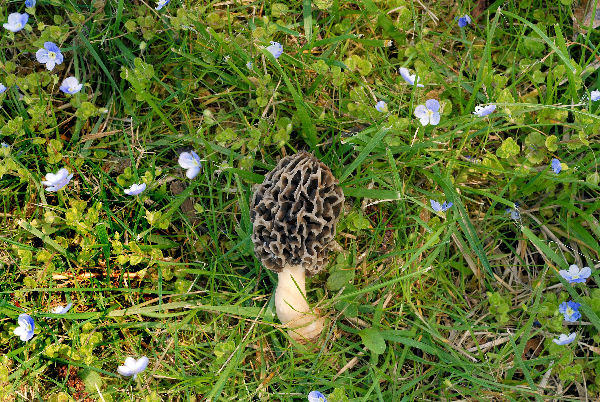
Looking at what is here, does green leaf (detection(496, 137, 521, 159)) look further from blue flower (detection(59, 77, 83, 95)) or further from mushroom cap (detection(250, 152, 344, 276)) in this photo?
blue flower (detection(59, 77, 83, 95))

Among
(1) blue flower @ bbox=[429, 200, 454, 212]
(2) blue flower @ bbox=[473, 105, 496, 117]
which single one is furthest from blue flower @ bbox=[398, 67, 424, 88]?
(1) blue flower @ bbox=[429, 200, 454, 212]

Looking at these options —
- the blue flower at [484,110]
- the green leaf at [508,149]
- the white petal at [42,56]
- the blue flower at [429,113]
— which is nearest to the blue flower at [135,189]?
the white petal at [42,56]

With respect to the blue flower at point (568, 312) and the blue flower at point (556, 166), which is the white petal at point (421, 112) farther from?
the blue flower at point (568, 312)

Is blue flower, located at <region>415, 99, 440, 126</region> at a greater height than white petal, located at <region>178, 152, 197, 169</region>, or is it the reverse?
blue flower, located at <region>415, 99, 440, 126</region>

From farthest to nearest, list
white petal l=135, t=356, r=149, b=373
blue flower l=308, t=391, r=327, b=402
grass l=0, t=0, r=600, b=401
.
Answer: grass l=0, t=0, r=600, b=401 → white petal l=135, t=356, r=149, b=373 → blue flower l=308, t=391, r=327, b=402

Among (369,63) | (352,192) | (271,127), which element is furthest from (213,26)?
(352,192)

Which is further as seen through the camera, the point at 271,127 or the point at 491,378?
the point at 271,127

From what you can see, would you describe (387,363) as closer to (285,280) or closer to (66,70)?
(285,280)
